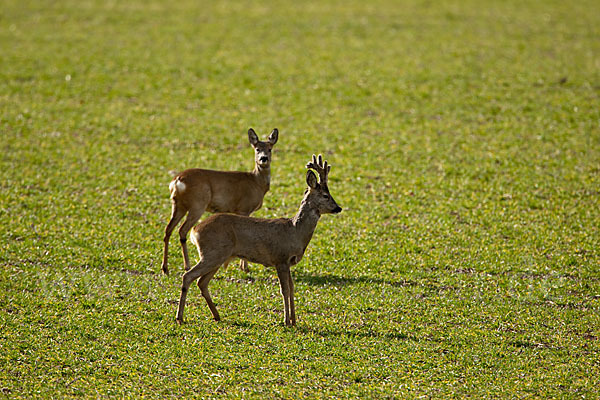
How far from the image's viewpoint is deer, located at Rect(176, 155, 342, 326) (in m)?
9.89

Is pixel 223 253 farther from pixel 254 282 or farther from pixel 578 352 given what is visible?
pixel 578 352

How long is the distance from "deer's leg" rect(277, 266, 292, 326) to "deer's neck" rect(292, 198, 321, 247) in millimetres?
547

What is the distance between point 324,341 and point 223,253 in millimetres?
1818

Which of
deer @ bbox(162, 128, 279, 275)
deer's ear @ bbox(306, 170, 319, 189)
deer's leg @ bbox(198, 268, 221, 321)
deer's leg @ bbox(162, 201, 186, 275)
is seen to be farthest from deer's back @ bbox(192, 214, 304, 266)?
deer's leg @ bbox(162, 201, 186, 275)

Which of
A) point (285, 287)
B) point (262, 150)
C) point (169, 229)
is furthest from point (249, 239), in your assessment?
point (262, 150)

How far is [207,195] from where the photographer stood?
489 inches

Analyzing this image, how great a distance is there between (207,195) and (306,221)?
2621mm

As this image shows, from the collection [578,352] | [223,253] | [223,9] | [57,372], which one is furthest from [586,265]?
[223,9]

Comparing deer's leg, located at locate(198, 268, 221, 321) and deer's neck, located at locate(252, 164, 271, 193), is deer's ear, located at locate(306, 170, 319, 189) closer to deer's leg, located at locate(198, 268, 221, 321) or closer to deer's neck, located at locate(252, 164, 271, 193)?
deer's leg, located at locate(198, 268, 221, 321)

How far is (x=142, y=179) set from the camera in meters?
16.6

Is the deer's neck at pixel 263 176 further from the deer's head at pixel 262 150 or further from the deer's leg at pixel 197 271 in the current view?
the deer's leg at pixel 197 271

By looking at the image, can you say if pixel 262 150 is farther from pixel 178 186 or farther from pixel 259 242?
pixel 259 242

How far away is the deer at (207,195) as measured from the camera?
12.3 metres

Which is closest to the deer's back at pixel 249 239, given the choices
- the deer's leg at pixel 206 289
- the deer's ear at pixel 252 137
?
the deer's leg at pixel 206 289
